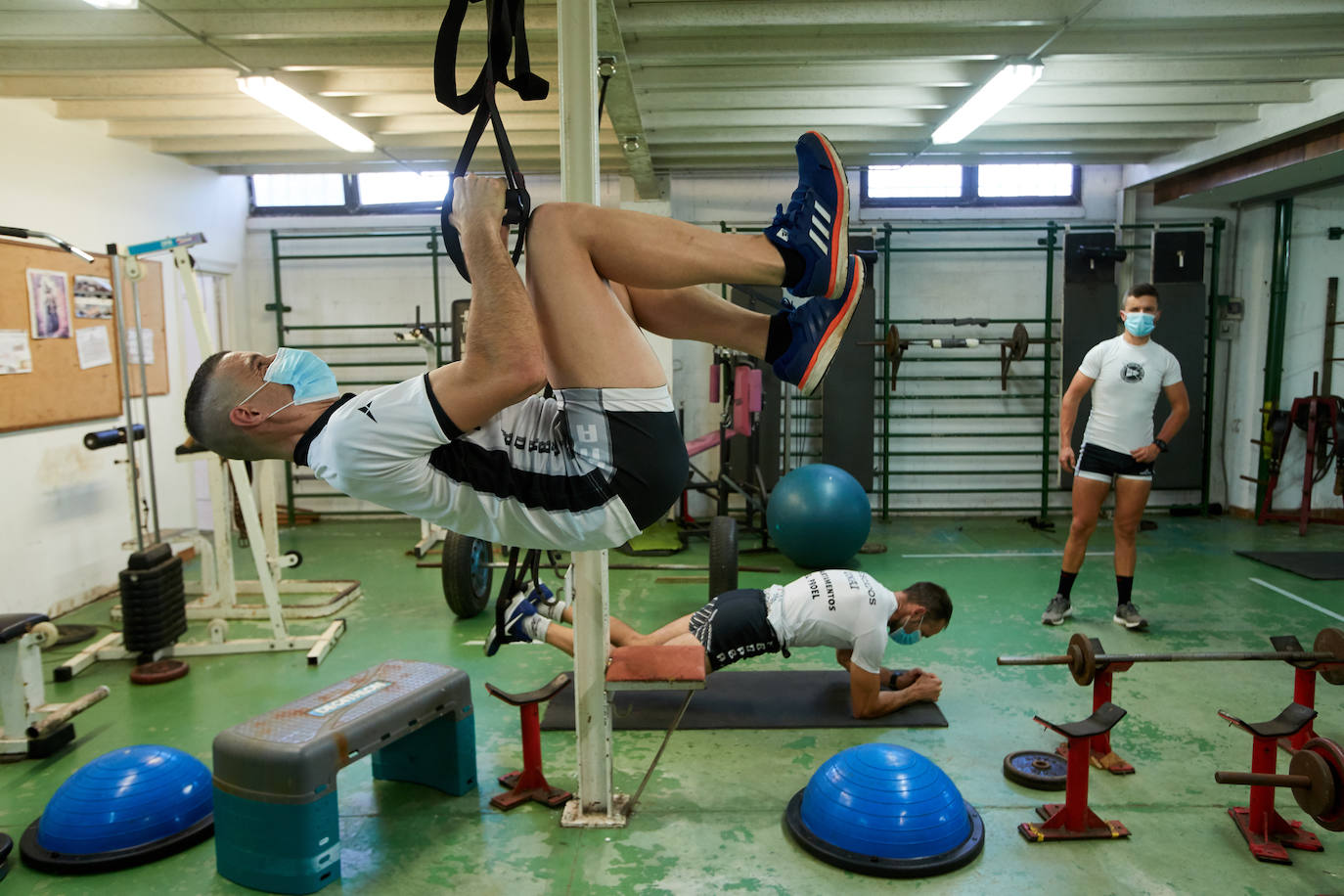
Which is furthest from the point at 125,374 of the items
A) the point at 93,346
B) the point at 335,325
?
the point at 335,325

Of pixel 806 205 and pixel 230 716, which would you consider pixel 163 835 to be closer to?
pixel 230 716

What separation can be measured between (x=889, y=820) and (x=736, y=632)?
1.04 m

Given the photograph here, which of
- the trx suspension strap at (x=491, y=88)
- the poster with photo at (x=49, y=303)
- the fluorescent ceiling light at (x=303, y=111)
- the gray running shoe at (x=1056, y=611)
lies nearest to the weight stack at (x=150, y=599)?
the poster with photo at (x=49, y=303)

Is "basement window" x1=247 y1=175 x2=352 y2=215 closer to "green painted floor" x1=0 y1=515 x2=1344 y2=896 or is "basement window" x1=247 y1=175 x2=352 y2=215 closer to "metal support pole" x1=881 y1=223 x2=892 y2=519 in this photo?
"green painted floor" x1=0 y1=515 x2=1344 y2=896

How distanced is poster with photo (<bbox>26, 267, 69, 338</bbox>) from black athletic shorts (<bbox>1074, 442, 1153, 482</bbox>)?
251 inches

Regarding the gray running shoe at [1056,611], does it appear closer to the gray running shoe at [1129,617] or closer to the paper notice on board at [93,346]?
the gray running shoe at [1129,617]

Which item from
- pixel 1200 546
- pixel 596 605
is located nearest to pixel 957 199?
pixel 1200 546

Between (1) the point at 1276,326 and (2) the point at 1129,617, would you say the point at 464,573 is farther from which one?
(1) the point at 1276,326

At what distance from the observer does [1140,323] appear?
15.6ft

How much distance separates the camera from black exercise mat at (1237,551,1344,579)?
5926mm

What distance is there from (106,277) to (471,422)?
581 cm

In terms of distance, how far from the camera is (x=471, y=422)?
1695mm

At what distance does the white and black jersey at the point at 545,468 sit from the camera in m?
1.77

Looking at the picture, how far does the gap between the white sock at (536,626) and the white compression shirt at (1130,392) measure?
324 cm
